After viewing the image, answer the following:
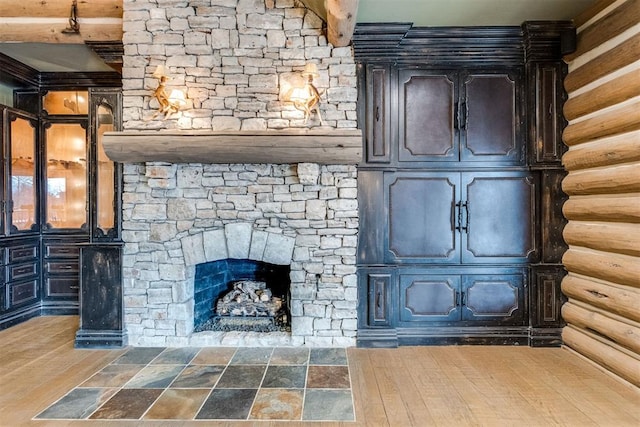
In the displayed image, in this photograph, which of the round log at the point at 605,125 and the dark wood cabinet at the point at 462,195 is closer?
the round log at the point at 605,125

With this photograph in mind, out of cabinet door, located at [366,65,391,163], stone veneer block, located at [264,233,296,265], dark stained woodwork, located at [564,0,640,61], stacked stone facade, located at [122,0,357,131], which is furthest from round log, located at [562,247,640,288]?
stone veneer block, located at [264,233,296,265]

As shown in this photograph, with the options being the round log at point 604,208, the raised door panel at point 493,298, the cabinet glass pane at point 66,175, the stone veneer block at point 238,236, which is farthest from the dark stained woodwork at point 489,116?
the cabinet glass pane at point 66,175

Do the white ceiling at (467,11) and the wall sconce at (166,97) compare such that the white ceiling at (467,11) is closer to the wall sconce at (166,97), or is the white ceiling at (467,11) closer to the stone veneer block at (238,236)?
the wall sconce at (166,97)

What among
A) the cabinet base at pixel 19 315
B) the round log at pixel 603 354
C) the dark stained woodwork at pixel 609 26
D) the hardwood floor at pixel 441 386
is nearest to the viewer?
the hardwood floor at pixel 441 386

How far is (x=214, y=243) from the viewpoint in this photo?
3324mm

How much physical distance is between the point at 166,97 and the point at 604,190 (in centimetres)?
394

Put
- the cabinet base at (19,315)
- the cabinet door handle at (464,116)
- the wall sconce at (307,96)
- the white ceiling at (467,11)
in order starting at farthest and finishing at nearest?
the cabinet base at (19,315)
the cabinet door handle at (464,116)
the wall sconce at (307,96)
the white ceiling at (467,11)

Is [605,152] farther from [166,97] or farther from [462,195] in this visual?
[166,97]

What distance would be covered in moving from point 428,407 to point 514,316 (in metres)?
1.64

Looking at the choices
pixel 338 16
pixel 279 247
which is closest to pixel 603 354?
pixel 279 247

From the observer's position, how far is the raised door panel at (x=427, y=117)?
11.1 feet

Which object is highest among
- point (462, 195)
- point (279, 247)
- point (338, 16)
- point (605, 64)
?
point (338, 16)

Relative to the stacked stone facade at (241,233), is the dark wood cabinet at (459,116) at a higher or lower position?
higher

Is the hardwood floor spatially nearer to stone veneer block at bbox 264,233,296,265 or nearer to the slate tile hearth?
the slate tile hearth
